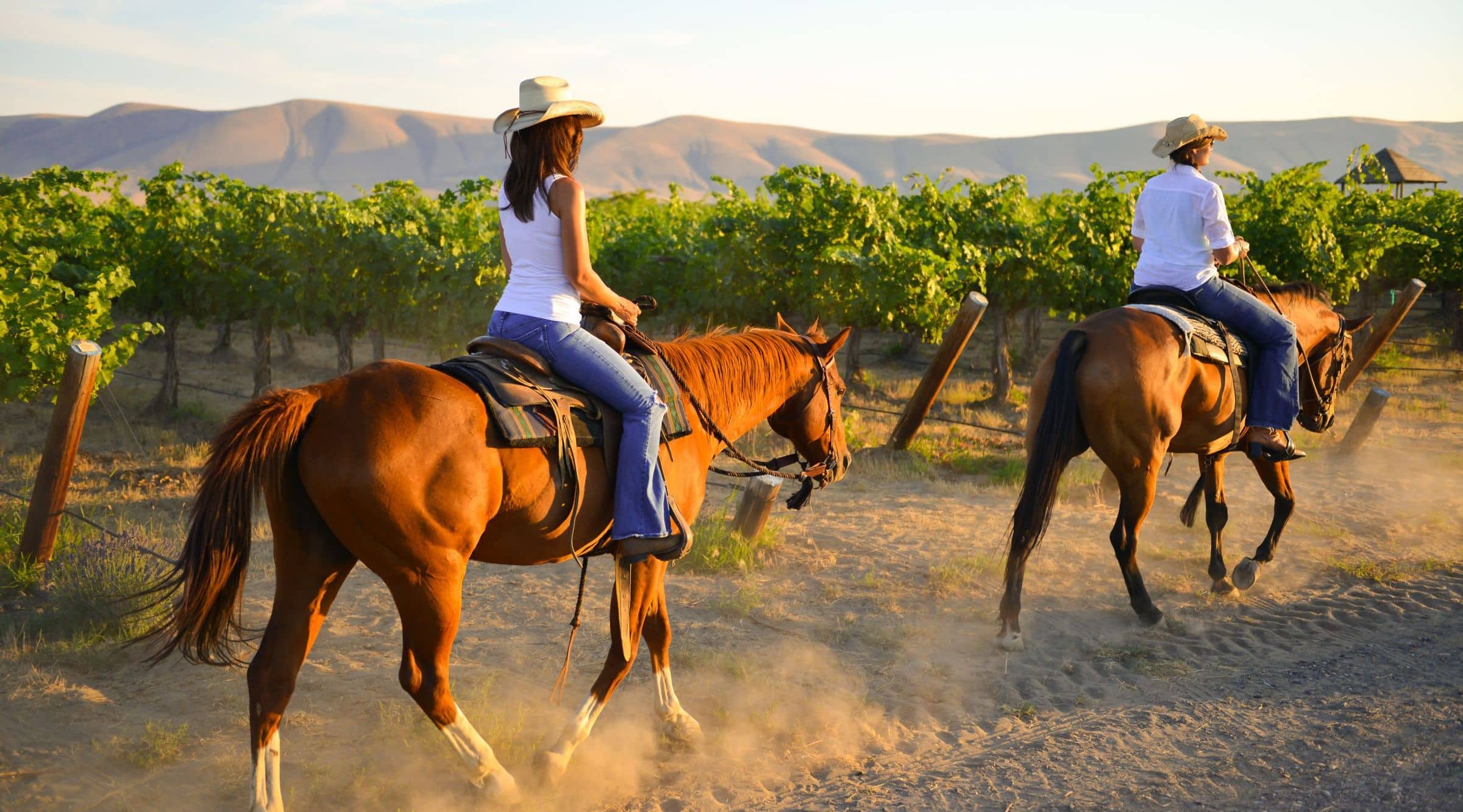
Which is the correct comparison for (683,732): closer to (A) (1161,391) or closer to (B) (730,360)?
(B) (730,360)

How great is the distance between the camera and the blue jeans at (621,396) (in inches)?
151

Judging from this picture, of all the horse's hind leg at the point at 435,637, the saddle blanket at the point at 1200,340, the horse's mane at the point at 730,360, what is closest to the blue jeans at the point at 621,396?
the horse's mane at the point at 730,360

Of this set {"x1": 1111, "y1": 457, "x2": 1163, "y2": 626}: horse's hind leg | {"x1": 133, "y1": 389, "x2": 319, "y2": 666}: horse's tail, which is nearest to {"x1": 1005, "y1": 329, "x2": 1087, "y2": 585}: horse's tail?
{"x1": 1111, "y1": 457, "x2": 1163, "y2": 626}: horse's hind leg

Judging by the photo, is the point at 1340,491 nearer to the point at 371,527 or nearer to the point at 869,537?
the point at 869,537

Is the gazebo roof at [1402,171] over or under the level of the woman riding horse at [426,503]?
over

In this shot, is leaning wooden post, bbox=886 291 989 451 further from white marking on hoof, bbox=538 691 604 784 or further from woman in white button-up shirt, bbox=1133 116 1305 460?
white marking on hoof, bbox=538 691 604 784

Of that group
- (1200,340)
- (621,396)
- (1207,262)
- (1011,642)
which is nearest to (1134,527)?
(1011,642)

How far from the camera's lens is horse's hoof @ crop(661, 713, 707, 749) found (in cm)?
444

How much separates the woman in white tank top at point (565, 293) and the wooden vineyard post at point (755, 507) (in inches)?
127

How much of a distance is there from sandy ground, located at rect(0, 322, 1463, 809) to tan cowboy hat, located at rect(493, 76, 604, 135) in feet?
8.43

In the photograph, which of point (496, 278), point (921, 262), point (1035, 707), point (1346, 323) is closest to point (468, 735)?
point (1035, 707)

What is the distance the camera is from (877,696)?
16.2ft

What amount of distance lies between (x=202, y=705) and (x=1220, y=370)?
6.07 metres

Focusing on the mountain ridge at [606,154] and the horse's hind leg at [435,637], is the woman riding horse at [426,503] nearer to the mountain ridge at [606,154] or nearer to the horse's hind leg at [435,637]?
the horse's hind leg at [435,637]
